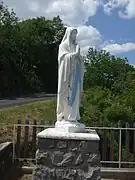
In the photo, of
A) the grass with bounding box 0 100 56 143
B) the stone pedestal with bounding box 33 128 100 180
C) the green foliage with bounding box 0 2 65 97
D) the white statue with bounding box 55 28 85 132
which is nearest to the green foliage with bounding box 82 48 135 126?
the grass with bounding box 0 100 56 143

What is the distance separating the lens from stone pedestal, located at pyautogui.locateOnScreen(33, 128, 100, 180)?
7.21 m

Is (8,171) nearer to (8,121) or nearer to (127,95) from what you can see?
(8,121)

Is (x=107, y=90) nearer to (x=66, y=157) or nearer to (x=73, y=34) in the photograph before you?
(x=73, y=34)

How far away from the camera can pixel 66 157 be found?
729 centimetres

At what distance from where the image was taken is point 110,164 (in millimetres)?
10539

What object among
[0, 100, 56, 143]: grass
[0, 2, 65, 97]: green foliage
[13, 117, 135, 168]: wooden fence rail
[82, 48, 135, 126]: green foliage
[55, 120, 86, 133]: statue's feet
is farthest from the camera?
[0, 2, 65, 97]: green foliage

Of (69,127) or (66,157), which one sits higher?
(69,127)

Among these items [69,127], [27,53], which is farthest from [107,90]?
[27,53]

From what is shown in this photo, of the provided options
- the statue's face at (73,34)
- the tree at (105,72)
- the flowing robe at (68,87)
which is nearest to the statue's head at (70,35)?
the statue's face at (73,34)

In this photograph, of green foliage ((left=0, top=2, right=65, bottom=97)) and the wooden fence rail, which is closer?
the wooden fence rail

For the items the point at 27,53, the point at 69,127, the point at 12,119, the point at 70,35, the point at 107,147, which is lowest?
the point at 107,147

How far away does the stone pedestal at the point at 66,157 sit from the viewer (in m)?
7.21

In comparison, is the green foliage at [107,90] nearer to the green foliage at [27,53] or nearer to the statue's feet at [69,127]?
the statue's feet at [69,127]

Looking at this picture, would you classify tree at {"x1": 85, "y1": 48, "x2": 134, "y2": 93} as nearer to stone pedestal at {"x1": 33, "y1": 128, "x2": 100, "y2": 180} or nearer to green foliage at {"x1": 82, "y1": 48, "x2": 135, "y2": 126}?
green foliage at {"x1": 82, "y1": 48, "x2": 135, "y2": 126}
